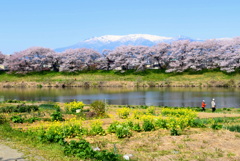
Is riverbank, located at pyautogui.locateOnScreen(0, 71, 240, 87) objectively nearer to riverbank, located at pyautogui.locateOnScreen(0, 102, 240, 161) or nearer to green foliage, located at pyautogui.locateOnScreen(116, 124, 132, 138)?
riverbank, located at pyautogui.locateOnScreen(0, 102, 240, 161)

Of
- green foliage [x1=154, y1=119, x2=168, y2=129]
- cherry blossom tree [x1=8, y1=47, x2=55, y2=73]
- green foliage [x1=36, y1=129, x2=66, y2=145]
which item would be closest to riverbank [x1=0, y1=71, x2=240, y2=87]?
cherry blossom tree [x1=8, y1=47, x2=55, y2=73]

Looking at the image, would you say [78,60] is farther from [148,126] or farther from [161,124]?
[148,126]

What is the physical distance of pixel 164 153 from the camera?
12914 mm

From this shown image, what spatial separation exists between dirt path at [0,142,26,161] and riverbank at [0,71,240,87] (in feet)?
220

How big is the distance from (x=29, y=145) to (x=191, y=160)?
7.16m

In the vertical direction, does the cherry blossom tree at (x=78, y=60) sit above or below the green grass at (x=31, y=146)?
above

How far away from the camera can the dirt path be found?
11848mm

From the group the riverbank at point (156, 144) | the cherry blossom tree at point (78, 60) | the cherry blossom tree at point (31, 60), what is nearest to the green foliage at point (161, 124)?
the riverbank at point (156, 144)

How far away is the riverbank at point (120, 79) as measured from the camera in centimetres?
7794

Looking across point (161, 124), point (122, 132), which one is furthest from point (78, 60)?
point (122, 132)

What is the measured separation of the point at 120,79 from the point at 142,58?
1674 cm

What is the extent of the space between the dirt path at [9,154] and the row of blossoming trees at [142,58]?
78.5m

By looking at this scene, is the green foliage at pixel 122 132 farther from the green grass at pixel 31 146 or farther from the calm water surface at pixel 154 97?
the calm water surface at pixel 154 97

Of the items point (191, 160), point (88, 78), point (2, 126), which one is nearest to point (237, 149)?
point (191, 160)
